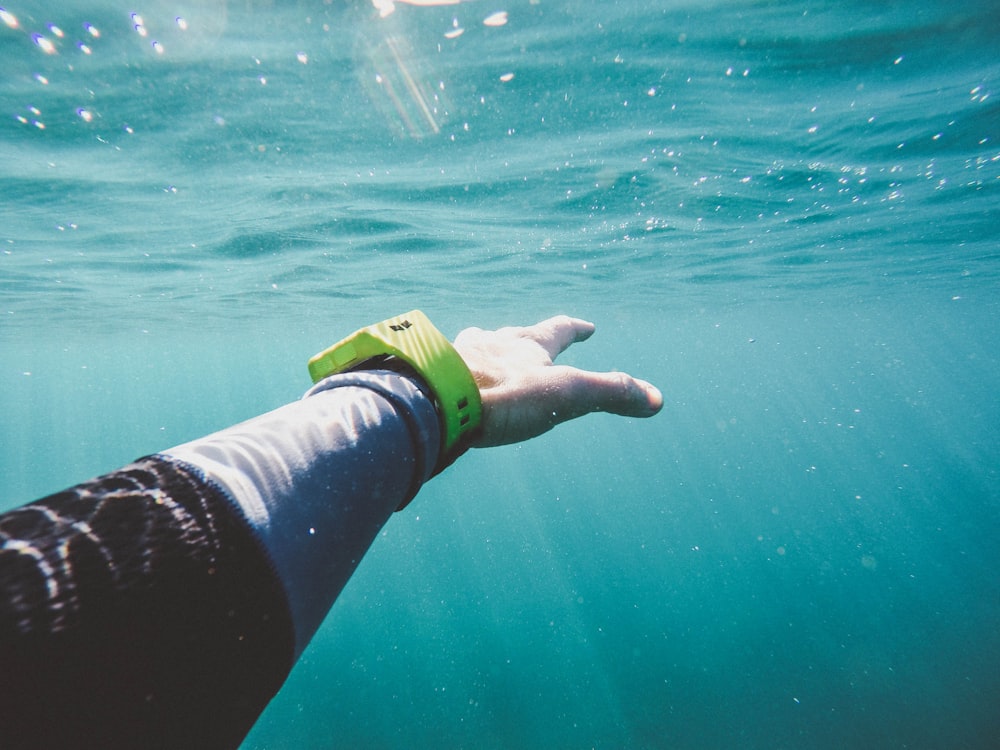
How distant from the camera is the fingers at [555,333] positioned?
2.94 metres

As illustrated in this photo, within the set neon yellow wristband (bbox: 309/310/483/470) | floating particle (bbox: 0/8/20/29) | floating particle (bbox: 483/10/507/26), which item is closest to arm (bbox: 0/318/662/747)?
neon yellow wristband (bbox: 309/310/483/470)

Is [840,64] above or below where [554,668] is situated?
above

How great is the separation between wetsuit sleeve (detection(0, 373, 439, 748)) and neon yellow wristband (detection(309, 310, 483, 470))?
1.65 ft

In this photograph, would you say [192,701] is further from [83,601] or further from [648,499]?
[648,499]

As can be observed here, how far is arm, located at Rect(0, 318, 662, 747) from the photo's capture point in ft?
2.22

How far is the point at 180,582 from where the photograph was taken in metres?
0.88

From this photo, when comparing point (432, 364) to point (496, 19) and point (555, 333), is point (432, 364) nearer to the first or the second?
point (555, 333)

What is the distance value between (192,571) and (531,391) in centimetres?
157

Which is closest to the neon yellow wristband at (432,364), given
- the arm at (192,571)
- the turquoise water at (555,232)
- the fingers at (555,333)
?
the arm at (192,571)

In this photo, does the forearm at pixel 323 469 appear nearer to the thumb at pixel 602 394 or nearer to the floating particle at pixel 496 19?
the thumb at pixel 602 394

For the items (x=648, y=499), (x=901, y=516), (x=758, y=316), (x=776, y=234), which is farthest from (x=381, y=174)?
(x=648, y=499)

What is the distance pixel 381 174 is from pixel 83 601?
11.6 metres

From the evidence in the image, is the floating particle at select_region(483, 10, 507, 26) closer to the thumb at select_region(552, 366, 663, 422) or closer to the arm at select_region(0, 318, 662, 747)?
the thumb at select_region(552, 366, 663, 422)

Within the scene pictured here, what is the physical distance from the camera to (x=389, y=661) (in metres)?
23.2
